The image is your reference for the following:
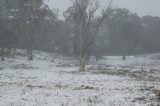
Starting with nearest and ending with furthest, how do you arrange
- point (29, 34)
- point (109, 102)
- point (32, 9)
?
point (109, 102) < point (32, 9) < point (29, 34)

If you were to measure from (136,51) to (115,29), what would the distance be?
12.0m

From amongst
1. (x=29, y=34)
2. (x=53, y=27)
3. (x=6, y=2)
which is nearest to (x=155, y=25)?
(x=53, y=27)

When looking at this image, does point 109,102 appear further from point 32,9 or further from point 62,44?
point 62,44

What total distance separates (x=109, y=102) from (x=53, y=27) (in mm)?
45921

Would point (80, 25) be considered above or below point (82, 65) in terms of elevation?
above

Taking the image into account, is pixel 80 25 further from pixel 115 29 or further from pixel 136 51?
pixel 136 51

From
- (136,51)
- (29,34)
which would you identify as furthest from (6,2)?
(136,51)

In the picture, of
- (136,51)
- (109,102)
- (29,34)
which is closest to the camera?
(109,102)

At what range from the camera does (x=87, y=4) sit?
3391 centimetres

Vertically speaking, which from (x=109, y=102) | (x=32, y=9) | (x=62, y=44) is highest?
(x=32, y=9)

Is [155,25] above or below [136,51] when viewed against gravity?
above

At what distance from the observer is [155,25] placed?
9375 centimetres

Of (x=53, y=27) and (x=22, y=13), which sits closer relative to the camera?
(x=22, y=13)

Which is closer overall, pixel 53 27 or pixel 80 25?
pixel 80 25
